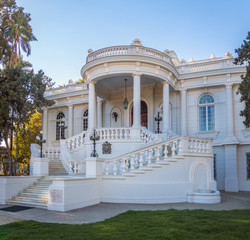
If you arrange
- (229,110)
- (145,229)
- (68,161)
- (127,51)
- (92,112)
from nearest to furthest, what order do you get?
(145,229), (68,161), (127,51), (92,112), (229,110)

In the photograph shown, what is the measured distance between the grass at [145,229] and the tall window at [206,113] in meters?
11.1

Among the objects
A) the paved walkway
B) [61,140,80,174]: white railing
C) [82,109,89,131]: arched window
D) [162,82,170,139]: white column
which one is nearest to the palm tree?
[82,109,89,131]: arched window

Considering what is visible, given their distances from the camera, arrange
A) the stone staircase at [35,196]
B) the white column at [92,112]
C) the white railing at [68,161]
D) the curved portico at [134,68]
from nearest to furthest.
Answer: the stone staircase at [35,196]
the white railing at [68,161]
the curved portico at [134,68]
the white column at [92,112]

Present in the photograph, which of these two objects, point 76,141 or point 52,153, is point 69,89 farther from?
point 52,153

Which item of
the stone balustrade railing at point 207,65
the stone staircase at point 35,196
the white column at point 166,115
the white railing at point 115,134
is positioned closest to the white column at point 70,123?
the white railing at point 115,134

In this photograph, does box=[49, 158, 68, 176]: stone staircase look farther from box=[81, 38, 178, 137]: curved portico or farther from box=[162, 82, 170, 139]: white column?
box=[162, 82, 170, 139]: white column

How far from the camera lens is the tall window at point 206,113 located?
18.1 meters

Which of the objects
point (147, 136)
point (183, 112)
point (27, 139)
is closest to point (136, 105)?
point (147, 136)

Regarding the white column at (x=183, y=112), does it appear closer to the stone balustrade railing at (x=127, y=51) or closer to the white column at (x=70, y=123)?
the stone balustrade railing at (x=127, y=51)

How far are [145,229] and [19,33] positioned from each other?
72.2 feet

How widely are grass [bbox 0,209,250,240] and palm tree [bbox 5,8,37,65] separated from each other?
18.6 m

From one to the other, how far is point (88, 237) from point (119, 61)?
1130 centimetres

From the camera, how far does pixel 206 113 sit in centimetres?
1828

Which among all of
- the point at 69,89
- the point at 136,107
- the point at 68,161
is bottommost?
the point at 68,161
